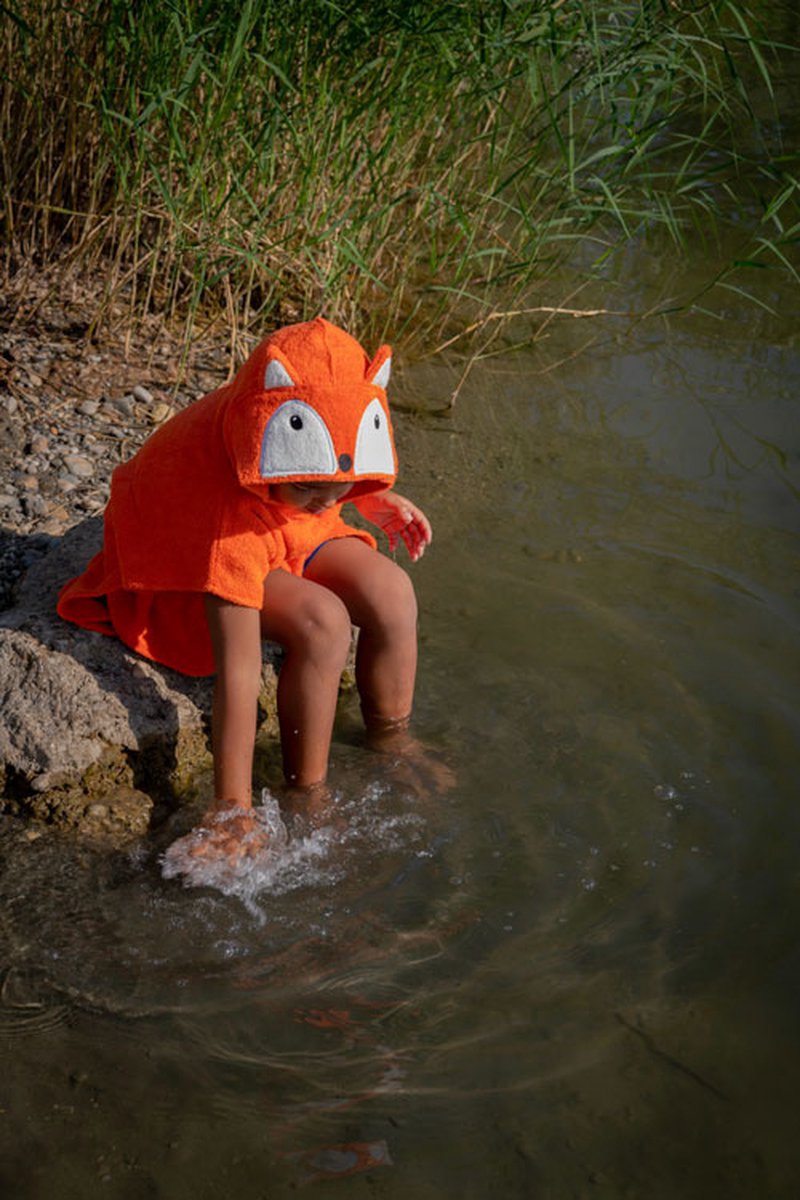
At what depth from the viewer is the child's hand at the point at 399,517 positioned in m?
2.97

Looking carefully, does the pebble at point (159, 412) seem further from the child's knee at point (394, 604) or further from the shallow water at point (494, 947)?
the child's knee at point (394, 604)

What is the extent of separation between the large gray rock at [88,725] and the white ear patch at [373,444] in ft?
2.38

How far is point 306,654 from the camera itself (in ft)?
8.91

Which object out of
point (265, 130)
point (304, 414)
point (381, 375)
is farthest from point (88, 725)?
point (265, 130)

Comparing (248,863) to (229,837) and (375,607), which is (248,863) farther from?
(375,607)

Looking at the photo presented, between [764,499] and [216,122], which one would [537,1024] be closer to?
[764,499]

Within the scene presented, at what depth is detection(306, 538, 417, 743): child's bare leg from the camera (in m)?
2.86

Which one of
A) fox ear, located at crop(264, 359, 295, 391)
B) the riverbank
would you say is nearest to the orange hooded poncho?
fox ear, located at crop(264, 359, 295, 391)

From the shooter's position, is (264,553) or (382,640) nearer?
(264,553)

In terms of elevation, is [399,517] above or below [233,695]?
above

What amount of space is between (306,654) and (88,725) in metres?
0.50

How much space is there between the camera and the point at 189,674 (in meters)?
2.90

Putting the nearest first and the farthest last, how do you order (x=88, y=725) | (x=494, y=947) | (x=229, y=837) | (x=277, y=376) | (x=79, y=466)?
(x=277, y=376)
(x=494, y=947)
(x=229, y=837)
(x=88, y=725)
(x=79, y=466)

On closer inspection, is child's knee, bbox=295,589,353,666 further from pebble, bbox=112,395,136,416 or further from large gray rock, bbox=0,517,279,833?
pebble, bbox=112,395,136,416
